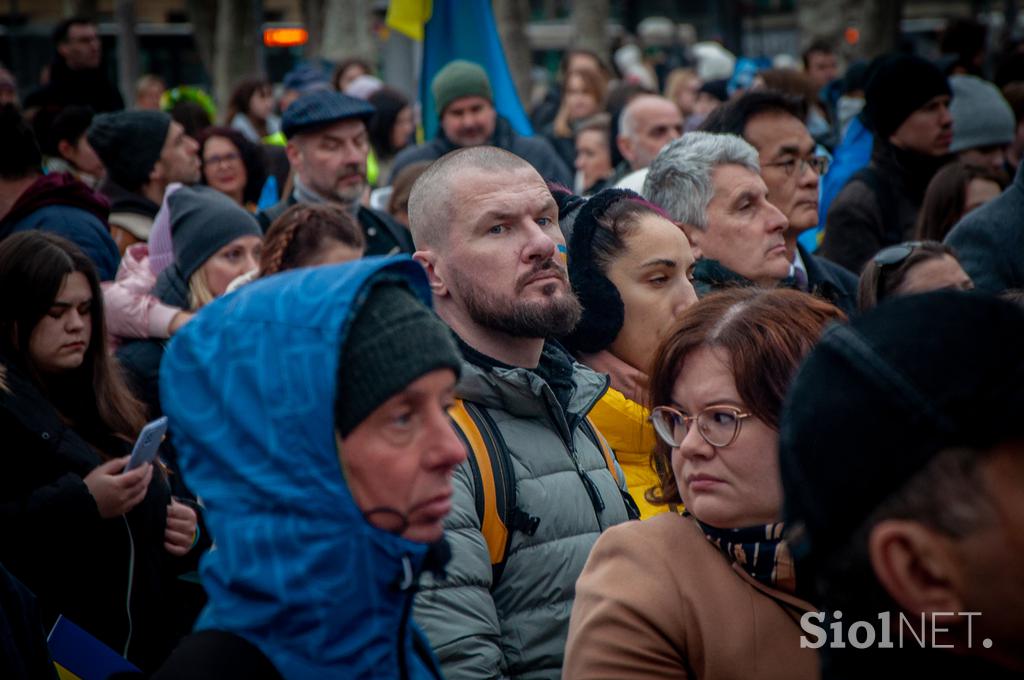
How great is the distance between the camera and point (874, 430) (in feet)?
5.29

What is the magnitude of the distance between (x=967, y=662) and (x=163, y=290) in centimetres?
477

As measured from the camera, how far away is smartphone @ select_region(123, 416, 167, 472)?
3869 millimetres

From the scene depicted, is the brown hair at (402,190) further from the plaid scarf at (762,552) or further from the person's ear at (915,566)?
the person's ear at (915,566)

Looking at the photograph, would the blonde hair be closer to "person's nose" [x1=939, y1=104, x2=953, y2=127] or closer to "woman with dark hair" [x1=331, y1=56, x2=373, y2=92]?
"person's nose" [x1=939, y1=104, x2=953, y2=127]

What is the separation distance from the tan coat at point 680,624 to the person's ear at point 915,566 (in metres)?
0.88

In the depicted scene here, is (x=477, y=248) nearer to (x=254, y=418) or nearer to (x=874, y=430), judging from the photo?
(x=254, y=418)

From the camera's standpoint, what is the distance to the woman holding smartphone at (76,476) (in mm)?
3914

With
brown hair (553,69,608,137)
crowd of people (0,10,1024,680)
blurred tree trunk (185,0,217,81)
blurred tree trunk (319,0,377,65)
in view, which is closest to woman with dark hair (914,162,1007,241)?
crowd of people (0,10,1024,680)

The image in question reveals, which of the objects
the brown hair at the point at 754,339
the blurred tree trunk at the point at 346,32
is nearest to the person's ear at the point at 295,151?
the brown hair at the point at 754,339

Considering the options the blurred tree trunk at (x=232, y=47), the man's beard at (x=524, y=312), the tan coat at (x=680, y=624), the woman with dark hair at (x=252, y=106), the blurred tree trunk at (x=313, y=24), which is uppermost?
the man's beard at (x=524, y=312)

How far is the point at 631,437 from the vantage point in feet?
12.6

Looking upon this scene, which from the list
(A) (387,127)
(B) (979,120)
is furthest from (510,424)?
(A) (387,127)

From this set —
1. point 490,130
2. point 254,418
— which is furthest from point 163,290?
point 254,418

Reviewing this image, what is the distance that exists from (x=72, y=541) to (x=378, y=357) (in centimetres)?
228
